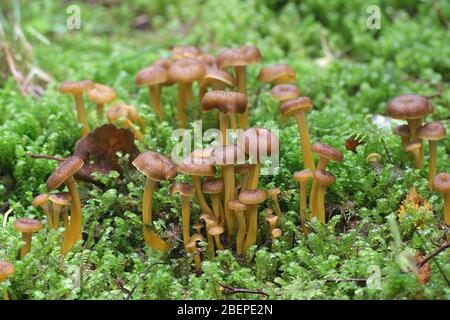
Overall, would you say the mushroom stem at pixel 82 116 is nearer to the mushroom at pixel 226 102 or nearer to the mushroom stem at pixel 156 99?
the mushroom stem at pixel 156 99

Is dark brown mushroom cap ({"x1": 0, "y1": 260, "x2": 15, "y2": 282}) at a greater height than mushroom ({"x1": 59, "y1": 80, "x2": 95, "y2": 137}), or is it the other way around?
mushroom ({"x1": 59, "y1": 80, "x2": 95, "y2": 137})

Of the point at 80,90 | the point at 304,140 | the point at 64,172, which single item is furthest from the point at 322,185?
the point at 80,90

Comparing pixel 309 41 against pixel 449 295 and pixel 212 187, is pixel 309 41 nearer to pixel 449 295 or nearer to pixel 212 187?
pixel 212 187

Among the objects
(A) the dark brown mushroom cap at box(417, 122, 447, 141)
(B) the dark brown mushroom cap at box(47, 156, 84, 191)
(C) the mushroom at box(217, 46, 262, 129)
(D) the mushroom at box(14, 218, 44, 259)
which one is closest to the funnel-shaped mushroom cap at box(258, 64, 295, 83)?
(C) the mushroom at box(217, 46, 262, 129)

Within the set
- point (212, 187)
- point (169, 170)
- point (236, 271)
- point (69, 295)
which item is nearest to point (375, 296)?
point (236, 271)

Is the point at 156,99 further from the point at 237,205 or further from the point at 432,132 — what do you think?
the point at 432,132

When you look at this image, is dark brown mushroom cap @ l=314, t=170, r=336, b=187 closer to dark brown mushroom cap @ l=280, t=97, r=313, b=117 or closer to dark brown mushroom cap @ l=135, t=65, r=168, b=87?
dark brown mushroom cap @ l=280, t=97, r=313, b=117

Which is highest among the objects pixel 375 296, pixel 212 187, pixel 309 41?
pixel 309 41
